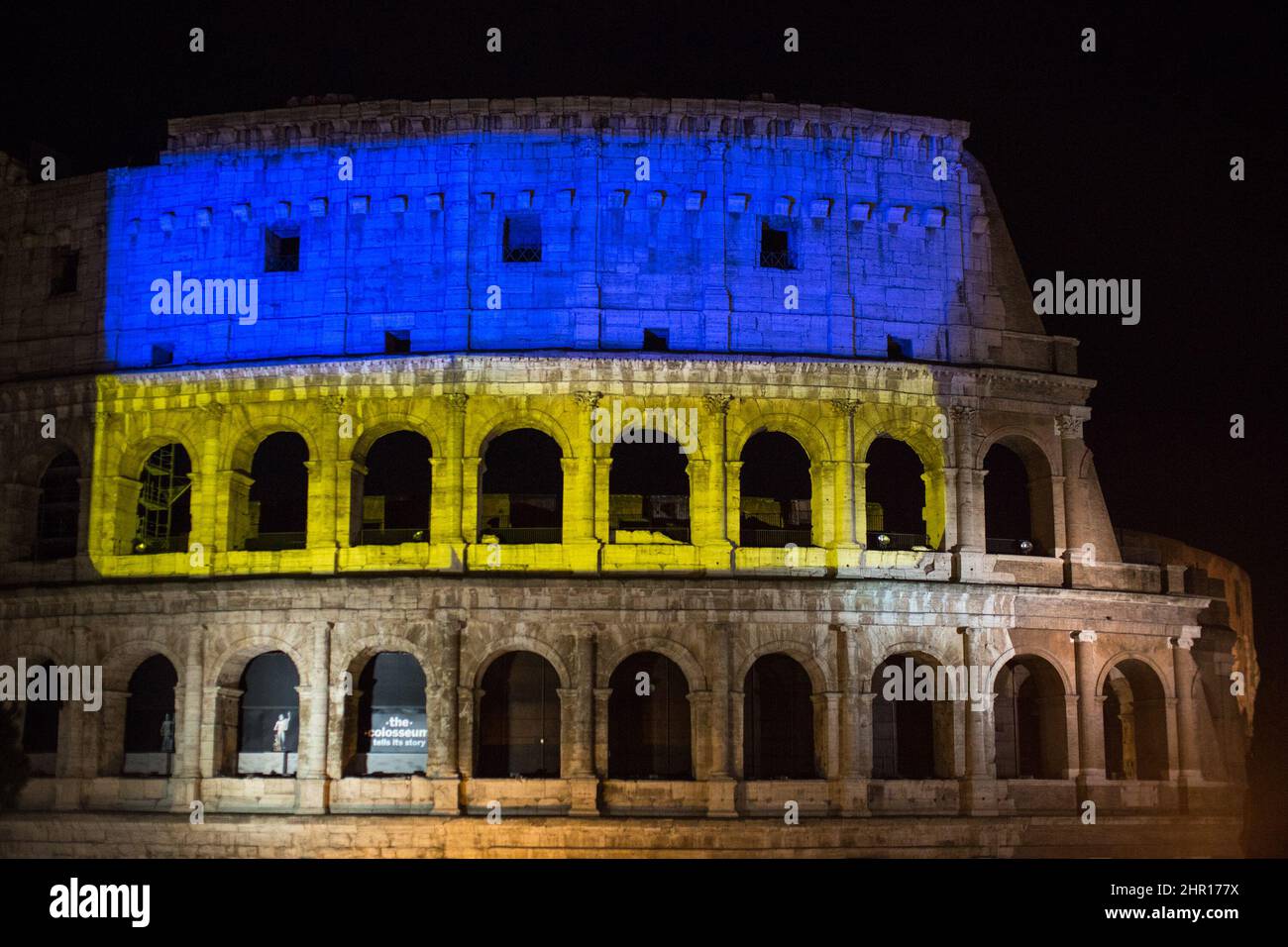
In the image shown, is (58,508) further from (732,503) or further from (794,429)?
(794,429)

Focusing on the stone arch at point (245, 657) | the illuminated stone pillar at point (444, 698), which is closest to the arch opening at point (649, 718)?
the illuminated stone pillar at point (444, 698)

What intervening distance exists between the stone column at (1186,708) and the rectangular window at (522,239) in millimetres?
15255

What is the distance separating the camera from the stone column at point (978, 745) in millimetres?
31125

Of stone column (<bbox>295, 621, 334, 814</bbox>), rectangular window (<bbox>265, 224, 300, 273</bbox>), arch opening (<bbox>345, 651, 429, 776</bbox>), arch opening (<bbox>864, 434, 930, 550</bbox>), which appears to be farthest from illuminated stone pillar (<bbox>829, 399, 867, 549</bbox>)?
rectangular window (<bbox>265, 224, 300, 273</bbox>)

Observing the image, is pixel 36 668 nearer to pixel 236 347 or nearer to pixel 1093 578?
pixel 236 347

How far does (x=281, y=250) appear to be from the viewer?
33.9 meters

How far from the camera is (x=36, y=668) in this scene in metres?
32.6

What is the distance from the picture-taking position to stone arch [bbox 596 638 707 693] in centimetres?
3073

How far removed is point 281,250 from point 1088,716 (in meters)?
18.9

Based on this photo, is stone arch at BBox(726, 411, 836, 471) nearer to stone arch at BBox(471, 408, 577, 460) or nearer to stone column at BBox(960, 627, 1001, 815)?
stone arch at BBox(471, 408, 577, 460)

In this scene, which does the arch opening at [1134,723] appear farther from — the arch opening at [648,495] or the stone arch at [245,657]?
the stone arch at [245,657]

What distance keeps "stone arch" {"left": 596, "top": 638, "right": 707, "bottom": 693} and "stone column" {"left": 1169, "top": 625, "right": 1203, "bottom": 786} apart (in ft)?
32.9

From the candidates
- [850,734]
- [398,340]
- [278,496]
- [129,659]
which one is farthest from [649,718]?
[278,496]
